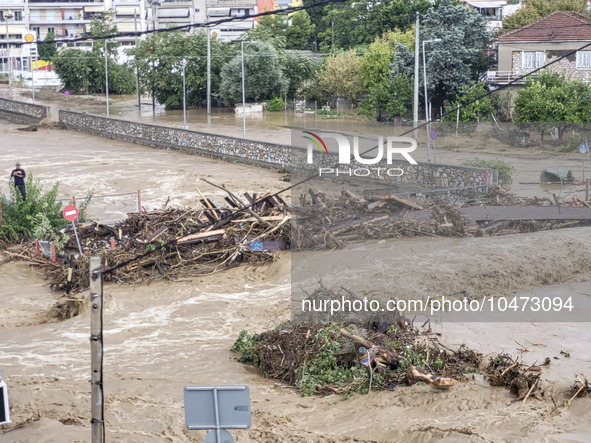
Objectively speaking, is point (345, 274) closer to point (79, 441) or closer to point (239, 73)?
point (79, 441)

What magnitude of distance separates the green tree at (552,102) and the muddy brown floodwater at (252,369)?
701 inches

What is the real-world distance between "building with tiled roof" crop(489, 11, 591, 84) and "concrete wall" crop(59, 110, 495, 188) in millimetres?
16092

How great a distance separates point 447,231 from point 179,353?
8284 millimetres

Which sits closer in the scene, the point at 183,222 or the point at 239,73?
the point at 183,222

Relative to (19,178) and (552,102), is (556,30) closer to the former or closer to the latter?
(552,102)

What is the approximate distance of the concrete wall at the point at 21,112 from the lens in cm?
5274

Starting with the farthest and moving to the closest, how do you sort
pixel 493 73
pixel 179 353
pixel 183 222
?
pixel 493 73 → pixel 183 222 → pixel 179 353

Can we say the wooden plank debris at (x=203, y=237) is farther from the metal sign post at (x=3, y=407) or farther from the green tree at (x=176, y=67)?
the green tree at (x=176, y=67)

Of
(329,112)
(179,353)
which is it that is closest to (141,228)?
(179,353)

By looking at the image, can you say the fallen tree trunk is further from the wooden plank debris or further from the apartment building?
the apartment building

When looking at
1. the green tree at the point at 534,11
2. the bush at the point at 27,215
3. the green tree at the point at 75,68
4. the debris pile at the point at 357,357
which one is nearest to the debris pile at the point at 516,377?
the debris pile at the point at 357,357

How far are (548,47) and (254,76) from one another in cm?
2014

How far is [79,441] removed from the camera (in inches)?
350

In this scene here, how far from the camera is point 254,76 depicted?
55.8 m
